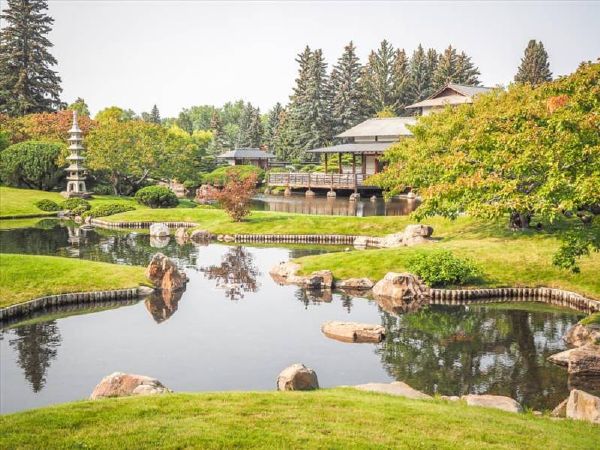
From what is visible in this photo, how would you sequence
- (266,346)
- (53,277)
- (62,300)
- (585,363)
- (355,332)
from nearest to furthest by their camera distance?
(585,363) → (266,346) → (355,332) → (62,300) → (53,277)

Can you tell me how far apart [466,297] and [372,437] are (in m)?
19.3

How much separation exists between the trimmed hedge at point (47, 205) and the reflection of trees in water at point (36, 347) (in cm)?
4004

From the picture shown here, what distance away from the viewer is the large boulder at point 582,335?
21.7m

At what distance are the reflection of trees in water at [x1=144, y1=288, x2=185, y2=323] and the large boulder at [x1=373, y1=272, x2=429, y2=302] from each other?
9.37 metres

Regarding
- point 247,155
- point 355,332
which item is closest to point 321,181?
point 247,155

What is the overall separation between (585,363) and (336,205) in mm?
48580

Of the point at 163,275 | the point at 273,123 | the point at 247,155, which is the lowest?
the point at 163,275

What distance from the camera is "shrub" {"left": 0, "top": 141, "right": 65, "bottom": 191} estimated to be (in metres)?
67.1

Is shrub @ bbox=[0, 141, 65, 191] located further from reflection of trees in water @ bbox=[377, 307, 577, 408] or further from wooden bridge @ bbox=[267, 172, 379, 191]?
reflection of trees in water @ bbox=[377, 307, 577, 408]

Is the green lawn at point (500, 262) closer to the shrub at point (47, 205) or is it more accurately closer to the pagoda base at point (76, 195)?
the shrub at point (47, 205)

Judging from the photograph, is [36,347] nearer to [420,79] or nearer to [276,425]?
[276,425]

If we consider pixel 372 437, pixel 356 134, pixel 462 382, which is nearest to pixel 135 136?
pixel 356 134

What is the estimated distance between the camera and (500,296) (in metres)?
29.1

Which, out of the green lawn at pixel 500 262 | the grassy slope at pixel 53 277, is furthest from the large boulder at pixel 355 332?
the grassy slope at pixel 53 277
